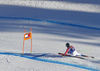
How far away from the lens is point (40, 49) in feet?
33.4

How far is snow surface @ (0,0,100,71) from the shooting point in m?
8.65

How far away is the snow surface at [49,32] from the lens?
865 centimetres

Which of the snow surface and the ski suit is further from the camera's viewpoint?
the ski suit

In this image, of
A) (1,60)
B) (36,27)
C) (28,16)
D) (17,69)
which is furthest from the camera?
(28,16)

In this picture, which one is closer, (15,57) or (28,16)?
(15,57)

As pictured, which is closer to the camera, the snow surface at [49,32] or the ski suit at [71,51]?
the snow surface at [49,32]

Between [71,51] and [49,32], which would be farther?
[49,32]

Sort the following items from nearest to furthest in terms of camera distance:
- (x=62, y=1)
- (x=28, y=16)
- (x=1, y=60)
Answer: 1. (x=1, y=60)
2. (x=28, y=16)
3. (x=62, y=1)

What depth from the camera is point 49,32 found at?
12.3m

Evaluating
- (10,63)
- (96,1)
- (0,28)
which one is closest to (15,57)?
(10,63)

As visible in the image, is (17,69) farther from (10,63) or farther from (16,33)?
(16,33)

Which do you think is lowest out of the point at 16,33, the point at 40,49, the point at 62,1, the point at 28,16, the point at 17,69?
the point at 17,69

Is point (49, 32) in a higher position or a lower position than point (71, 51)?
A: higher

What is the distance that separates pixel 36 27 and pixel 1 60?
4.64m
